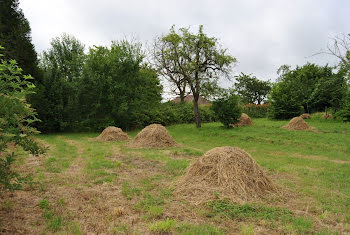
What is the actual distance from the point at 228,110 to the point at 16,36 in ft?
49.3

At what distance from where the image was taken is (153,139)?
440 inches

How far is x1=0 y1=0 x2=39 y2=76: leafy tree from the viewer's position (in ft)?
48.6

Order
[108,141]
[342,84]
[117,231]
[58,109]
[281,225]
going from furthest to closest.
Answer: [58,109] < [108,141] < [342,84] < [281,225] < [117,231]

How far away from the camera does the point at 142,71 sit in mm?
18719

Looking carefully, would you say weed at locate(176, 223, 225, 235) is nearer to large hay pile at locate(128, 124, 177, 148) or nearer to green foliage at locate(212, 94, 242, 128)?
large hay pile at locate(128, 124, 177, 148)

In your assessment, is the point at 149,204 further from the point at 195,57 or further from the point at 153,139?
the point at 195,57

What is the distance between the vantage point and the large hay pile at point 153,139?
10938 millimetres

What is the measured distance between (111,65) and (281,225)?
1600 cm

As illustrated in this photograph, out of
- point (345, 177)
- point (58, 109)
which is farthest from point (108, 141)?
point (345, 177)

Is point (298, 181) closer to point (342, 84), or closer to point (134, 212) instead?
point (134, 212)

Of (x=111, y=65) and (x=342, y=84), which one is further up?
(x=111, y=65)

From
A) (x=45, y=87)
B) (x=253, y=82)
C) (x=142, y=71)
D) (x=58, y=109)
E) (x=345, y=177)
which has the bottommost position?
(x=345, y=177)

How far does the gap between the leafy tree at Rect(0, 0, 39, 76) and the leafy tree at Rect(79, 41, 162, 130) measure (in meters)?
3.66

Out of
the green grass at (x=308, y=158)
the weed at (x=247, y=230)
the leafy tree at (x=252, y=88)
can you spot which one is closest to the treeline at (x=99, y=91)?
the green grass at (x=308, y=158)
